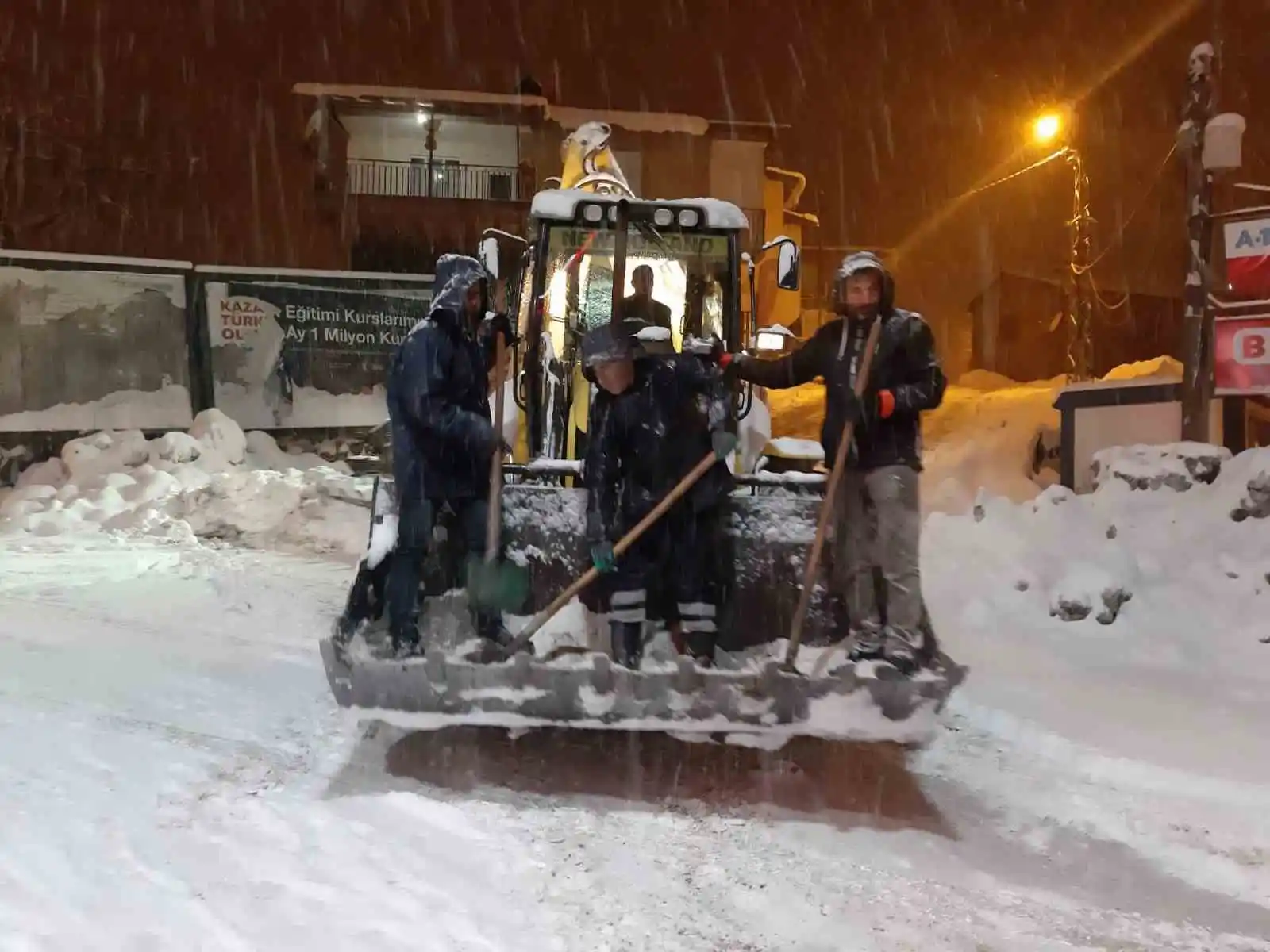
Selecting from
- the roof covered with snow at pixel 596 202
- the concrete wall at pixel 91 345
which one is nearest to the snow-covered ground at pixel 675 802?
the roof covered with snow at pixel 596 202

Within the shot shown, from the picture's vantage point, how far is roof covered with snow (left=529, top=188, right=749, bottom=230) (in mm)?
7234

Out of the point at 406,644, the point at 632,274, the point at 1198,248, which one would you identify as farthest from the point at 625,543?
the point at 1198,248

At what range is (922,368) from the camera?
4535mm

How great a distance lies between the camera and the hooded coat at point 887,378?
4492 millimetres

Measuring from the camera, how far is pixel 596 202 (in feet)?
23.9

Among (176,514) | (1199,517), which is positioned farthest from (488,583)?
(176,514)

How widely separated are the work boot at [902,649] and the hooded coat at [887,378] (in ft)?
2.47

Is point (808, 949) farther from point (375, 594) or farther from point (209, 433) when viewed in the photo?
point (209, 433)

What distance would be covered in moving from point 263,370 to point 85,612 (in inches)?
338

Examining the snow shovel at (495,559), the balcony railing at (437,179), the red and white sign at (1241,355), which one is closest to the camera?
the snow shovel at (495,559)

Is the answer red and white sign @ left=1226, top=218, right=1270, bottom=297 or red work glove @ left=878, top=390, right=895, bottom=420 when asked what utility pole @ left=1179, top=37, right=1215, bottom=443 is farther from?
red work glove @ left=878, top=390, right=895, bottom=420

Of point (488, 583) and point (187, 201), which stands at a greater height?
point (187, 201)

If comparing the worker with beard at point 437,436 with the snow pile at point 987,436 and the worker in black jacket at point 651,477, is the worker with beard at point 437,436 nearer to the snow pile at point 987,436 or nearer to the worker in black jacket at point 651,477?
the worker in black jacket at point 651,477

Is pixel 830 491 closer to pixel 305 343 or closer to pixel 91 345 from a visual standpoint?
pixel 305 343
